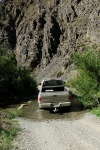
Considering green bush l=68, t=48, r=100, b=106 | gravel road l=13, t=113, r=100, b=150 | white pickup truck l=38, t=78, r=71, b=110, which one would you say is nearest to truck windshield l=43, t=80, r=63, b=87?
green bush l=68, t=48, r=100, b=106

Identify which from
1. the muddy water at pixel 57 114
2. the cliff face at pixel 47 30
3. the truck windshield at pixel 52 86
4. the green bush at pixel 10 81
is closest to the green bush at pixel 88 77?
the muddy water at pixel 57 114

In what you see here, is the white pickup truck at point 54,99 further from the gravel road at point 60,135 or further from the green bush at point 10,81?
the green bush at point 10,81

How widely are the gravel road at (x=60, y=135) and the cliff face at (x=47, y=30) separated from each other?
219 feet

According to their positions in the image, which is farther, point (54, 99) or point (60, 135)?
point (54, 99)

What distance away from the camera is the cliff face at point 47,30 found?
91869 millimetres

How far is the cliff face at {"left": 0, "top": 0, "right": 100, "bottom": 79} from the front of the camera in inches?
3617

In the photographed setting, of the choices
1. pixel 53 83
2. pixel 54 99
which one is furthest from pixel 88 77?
pixel 53 83

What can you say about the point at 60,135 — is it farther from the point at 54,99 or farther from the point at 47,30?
the point at 47,30

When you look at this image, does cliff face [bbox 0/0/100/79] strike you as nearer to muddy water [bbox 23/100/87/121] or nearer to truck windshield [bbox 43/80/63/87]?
truck windshield [bbox 43/80/63/87]

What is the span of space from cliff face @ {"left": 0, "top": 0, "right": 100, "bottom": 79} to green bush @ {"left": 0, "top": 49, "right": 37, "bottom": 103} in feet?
164

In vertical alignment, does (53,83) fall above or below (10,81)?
above

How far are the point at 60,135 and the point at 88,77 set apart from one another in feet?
23.2

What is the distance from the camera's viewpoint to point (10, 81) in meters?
29.8

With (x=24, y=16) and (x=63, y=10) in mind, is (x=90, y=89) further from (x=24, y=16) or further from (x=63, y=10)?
(x=24, y=16)
